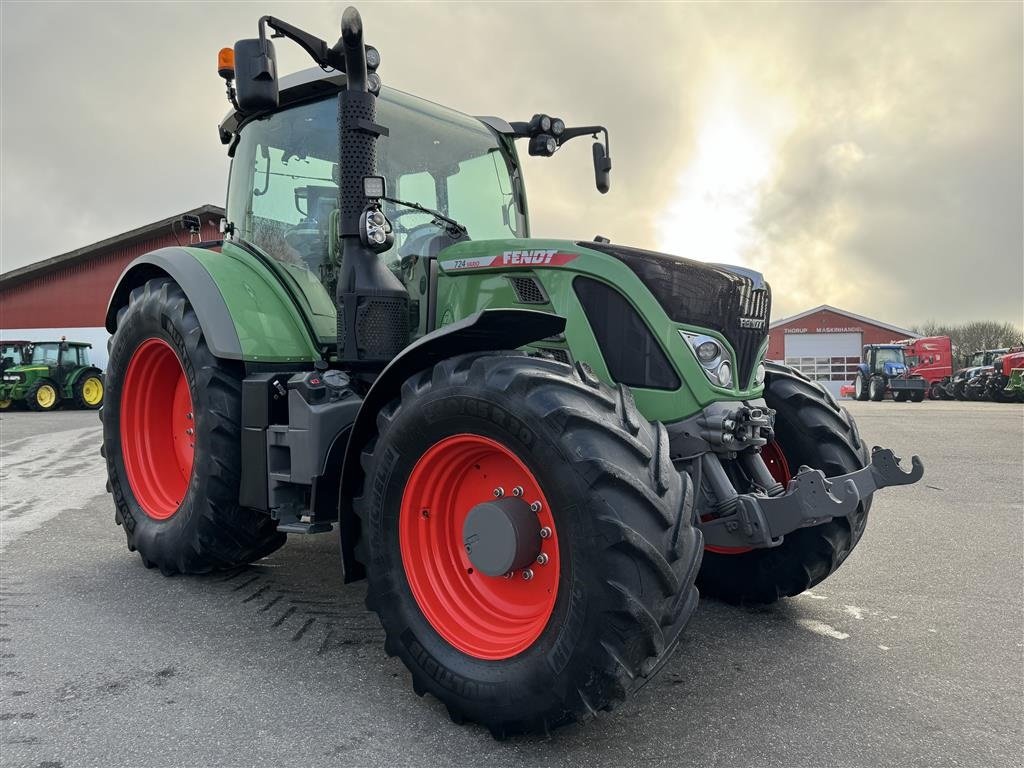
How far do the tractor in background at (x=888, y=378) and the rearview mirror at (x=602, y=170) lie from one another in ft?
92.3

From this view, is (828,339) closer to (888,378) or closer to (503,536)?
(888,378)

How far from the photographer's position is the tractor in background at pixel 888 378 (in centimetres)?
2895

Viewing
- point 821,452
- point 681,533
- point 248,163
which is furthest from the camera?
point 248,163

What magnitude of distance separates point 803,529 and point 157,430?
364 centimetres

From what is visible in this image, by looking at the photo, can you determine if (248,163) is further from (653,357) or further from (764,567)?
(764,567)

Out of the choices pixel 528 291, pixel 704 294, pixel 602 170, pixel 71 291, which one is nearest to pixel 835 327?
pixel 71 291

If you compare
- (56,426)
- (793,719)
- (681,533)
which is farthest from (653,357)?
(56,426)

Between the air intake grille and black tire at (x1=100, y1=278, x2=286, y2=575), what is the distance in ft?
5.12

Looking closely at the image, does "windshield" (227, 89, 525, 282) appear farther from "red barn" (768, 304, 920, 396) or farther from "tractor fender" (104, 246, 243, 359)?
"red barn" (768, 304, 920, 396)

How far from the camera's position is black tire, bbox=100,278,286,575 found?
373 centimetres

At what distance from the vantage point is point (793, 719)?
2.63 m

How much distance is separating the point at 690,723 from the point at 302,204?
120 inches

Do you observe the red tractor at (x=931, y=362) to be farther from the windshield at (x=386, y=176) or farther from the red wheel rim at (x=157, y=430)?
the red wheel rim at (x=157, y=430)

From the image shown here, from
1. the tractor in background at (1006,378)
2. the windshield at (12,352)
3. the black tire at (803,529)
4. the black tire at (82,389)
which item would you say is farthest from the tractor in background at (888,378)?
the windshield at (12,352)
